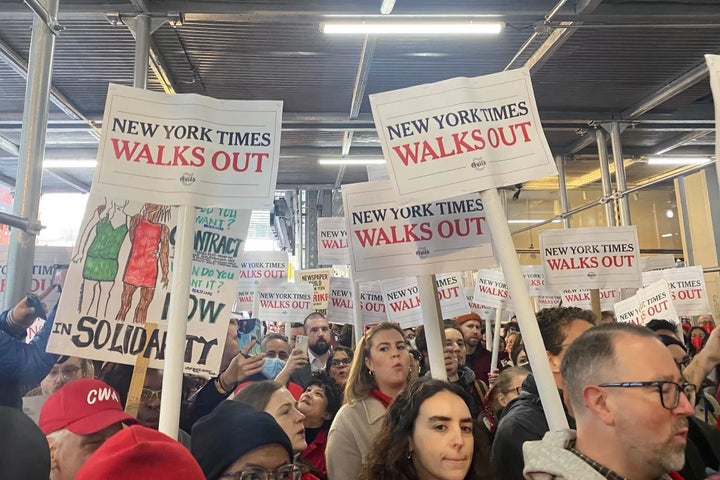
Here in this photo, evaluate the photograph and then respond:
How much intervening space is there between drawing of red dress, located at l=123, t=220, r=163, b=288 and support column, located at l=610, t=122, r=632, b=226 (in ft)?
28.0

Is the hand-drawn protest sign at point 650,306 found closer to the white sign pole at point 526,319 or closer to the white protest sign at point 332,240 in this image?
the white protest sign at point 332,240

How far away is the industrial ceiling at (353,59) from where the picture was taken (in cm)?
664

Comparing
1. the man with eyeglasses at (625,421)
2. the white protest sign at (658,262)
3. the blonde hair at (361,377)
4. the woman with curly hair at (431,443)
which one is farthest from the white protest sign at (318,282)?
the man with eyeglasses at (625,421)

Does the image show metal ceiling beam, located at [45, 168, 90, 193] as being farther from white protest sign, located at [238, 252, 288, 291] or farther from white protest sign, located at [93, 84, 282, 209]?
white protest sign, located at [93, 84, 282, 209]

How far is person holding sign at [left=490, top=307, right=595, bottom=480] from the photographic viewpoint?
2.21m

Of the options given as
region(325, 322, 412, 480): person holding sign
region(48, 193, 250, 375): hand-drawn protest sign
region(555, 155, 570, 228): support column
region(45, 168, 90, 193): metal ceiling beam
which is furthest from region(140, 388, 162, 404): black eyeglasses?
region(45, 168, 90, 193): metal ceiling beam

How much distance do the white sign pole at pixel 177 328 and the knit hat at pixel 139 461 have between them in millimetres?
870

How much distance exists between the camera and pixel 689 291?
7.44m

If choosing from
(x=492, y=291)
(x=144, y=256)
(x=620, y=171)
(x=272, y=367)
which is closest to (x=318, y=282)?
(x=492, y=291)

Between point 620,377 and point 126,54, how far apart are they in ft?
25.1

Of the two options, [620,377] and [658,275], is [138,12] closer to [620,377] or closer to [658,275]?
[620,377]

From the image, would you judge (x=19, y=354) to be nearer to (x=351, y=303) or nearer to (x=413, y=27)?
(x=351, y=303)

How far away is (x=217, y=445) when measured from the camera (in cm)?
179

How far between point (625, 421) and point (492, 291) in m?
6.11
